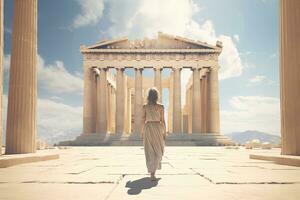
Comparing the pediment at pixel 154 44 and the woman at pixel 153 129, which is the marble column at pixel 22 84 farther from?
the pediment at pixel 154 44

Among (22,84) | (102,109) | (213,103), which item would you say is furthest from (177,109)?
(22,84)

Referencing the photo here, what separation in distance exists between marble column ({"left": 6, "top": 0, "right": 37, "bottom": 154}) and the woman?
6.58 metres

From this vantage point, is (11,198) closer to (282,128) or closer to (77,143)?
(282,128)

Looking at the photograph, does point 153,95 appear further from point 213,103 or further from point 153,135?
point 213,103

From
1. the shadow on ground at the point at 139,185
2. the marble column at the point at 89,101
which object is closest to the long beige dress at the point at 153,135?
the shadow on ground at the point at 139,185

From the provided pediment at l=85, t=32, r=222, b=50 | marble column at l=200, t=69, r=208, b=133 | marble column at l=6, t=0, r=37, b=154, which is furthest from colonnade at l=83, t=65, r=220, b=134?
marble column at l=6, t=0, r=37, b=154

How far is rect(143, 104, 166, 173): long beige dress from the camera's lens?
734cm

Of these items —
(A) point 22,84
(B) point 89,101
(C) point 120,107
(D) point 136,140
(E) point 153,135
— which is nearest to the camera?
(E) point 153,135

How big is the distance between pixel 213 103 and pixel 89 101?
46.3ft

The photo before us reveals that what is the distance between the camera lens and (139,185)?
20.0 ft

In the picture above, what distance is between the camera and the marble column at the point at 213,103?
43344 millimetres

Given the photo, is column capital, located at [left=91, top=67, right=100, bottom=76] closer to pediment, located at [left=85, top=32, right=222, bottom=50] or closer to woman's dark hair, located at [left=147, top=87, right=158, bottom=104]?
pediment, located at [left=85, top=32, right=222, bottom=50]

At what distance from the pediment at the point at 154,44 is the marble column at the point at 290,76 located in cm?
3383

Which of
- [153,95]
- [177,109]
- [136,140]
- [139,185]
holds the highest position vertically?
[177,109]
